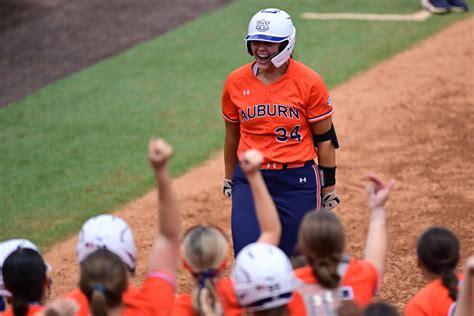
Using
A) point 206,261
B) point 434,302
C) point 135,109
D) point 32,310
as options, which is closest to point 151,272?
point 206,261

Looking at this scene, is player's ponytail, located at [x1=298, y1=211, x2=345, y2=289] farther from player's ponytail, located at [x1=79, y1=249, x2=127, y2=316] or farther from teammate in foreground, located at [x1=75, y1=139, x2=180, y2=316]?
player's ponytail, located at [x1=79, y1=249, x2=127, y2=316]

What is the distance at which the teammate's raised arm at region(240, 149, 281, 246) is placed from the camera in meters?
4.61

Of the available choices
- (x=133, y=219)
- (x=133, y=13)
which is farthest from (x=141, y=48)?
(x=133, y=219)

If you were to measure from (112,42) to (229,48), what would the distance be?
220 cm


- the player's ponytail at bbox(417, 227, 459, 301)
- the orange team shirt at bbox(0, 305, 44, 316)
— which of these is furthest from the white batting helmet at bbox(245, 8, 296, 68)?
the orange team shirt at bbox(0, 305, 44, 316)

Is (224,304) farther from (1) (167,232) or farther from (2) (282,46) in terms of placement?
(2) (282,46)

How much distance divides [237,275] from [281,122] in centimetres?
238

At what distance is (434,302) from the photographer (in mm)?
5066

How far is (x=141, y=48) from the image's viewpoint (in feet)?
49.3

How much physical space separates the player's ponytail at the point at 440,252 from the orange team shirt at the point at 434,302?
0.11 m

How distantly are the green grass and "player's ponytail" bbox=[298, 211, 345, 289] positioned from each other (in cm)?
504

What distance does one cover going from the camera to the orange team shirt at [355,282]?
14.6ft

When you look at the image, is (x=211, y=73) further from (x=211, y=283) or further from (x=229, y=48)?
(x=211, y=283)

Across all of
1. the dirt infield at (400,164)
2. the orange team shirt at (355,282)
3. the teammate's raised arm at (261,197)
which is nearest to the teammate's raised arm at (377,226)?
the orange team shirt at (355,282)
